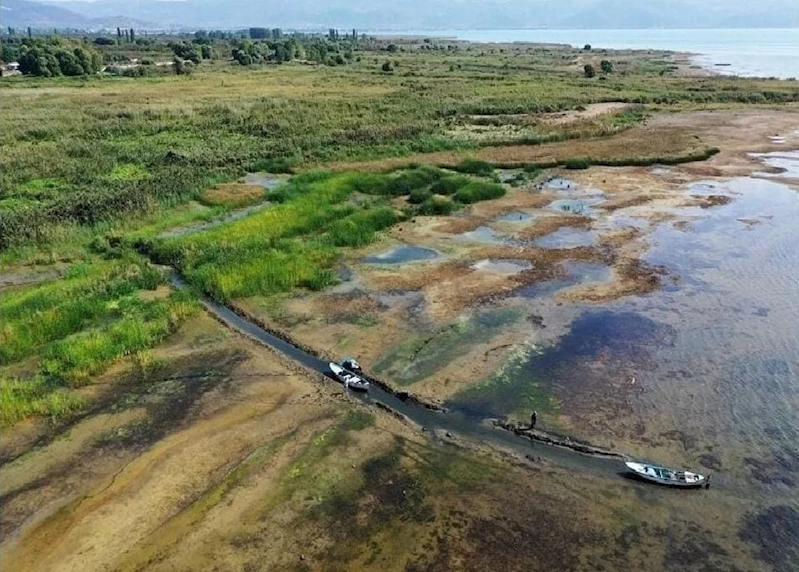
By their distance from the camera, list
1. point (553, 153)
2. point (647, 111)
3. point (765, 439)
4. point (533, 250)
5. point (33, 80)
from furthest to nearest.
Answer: point (33, 80) < point (647, 111) < point (553, 153) < point (533, 250) < point (765, 439)

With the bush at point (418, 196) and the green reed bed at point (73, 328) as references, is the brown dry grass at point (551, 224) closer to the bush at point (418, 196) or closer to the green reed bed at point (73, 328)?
the bush at point (418, 196)

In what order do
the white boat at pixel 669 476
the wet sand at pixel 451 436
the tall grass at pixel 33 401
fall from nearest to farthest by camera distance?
the wet sand at pixel 451 436, the white boat at pixel 669 476, the tall grass at pixel 33 401

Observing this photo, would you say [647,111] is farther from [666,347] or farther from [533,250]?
[666,347]

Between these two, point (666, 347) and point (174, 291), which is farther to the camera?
point (174, 291)

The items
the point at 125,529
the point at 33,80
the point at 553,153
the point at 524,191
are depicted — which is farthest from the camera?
the point at 33,80

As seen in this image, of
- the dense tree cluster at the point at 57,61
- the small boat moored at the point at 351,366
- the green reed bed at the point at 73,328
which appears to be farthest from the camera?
the dense tree cluster at the point at 57,61

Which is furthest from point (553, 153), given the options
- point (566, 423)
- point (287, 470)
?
point (287, 470)

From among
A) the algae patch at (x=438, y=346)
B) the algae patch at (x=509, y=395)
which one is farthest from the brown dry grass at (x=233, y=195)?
the algae patch at (x=509, y=395)
